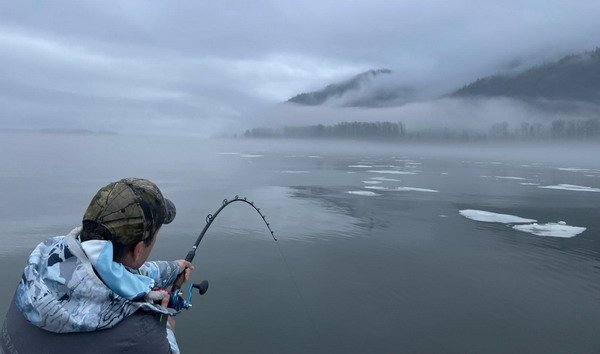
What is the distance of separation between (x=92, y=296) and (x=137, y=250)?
312mm

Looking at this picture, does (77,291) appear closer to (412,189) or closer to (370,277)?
(370,277)

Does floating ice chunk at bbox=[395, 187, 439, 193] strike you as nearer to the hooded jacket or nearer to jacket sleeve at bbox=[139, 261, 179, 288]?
jacket sleeve at bbox=[139, 261, 179, 288]

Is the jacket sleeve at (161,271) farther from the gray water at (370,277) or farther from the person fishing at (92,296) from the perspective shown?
the gray water at (370,277)

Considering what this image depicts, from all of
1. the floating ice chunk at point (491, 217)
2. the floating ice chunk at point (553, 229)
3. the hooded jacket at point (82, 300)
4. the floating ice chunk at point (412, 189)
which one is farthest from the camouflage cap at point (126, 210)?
the floating ice chunk at point (412, 189)

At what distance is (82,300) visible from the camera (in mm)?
1687

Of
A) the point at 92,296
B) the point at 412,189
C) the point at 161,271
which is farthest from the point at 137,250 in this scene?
the point at 412,189

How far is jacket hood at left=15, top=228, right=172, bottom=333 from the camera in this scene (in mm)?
1675

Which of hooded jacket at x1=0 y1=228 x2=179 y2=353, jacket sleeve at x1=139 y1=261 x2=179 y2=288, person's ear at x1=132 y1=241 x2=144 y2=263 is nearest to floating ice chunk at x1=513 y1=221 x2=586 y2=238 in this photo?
jacket sleeve at x1=139 y1=261 x2=179 y2=288

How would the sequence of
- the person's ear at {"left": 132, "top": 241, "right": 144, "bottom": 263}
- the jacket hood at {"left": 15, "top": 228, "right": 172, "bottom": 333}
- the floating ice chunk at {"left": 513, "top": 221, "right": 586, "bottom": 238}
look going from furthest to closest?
the floating ice chunk at {"left": 513, "top": 221, "right": 586, "bottom": 238}
the person's ear at {"left": 132, "top": 241, "right": 144, "bottom": 263}
the jacket hood at {"left": 15, "top": 228, "right": 172, "bottom": 333}

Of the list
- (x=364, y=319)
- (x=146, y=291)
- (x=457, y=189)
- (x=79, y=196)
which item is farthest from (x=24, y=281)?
(x=457, y=189)

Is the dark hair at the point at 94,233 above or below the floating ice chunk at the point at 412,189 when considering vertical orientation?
above

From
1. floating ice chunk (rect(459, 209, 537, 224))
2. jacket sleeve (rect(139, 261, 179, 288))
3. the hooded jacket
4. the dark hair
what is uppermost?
the dark hair

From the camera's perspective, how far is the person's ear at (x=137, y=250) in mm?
1937

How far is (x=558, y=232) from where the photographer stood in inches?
653
